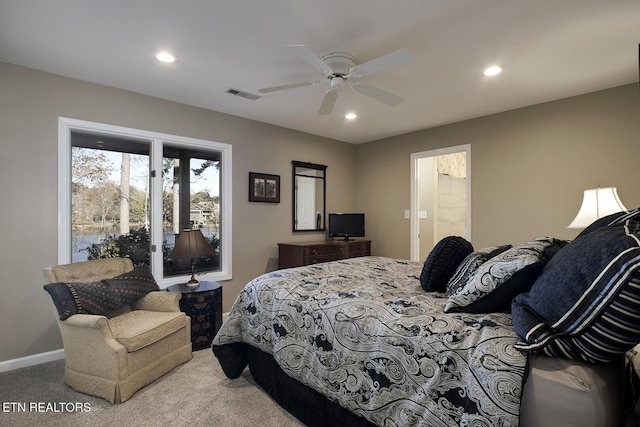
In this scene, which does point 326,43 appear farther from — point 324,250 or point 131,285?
point 324,250

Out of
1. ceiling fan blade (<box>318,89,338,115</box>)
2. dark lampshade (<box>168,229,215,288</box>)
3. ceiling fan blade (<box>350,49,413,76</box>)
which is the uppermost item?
ceiling fan blade (<box>350,49,413,76</box>)

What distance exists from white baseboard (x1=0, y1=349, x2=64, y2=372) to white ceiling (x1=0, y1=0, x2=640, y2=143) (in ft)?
8.27

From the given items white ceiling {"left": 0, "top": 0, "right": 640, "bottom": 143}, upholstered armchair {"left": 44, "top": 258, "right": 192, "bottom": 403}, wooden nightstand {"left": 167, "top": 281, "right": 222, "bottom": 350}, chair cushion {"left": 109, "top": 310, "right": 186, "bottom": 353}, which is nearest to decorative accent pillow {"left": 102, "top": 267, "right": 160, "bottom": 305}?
upholstered armchair {"left": 44, "top": 258, "right": 192, "bottom": 403}

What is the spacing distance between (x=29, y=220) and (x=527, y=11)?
4139 millimetres

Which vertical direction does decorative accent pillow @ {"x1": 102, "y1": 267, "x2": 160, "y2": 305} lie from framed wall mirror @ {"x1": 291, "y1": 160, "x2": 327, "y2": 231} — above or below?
below

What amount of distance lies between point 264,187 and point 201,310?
73.6 inches

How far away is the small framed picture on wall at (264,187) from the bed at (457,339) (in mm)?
2178

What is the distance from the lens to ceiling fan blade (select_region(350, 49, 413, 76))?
2.01m

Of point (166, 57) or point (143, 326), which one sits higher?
point (166, 57)

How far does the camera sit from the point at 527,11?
77.0 inches

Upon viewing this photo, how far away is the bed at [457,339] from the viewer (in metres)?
1.00

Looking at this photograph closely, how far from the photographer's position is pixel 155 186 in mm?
3469

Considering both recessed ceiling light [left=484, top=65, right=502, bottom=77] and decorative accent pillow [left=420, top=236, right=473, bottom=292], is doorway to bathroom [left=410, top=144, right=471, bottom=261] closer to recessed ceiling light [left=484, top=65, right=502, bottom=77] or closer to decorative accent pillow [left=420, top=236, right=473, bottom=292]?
recessed ceiling light [left=484, top=65, right=502, bottom=77]

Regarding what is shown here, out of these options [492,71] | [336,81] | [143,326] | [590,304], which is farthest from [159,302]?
[492,71]
